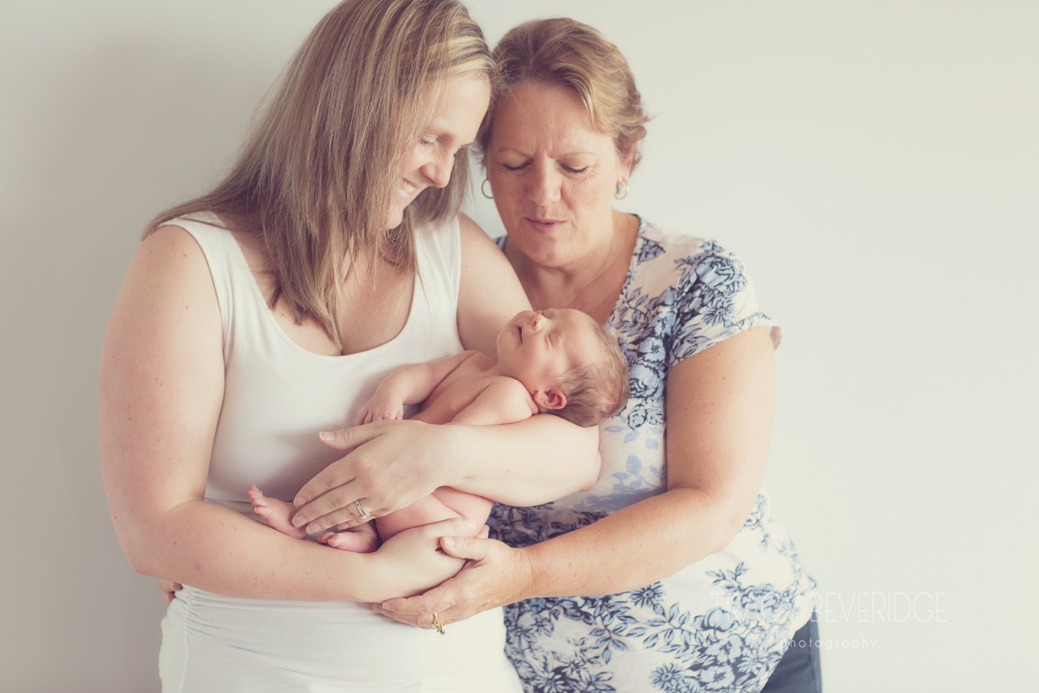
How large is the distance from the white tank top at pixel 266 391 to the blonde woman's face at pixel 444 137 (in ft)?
1.05

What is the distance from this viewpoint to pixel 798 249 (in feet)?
7.07

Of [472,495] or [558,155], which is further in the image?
[558,155]

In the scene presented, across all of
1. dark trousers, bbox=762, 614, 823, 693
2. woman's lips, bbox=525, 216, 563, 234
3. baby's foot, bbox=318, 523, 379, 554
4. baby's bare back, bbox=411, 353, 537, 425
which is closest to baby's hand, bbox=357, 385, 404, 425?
baby's bare back, bbox=411, 353, 537, 425

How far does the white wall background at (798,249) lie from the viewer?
1.88m

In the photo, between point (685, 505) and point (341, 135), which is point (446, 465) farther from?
point (341, 135)

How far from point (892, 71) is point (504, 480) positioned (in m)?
1.62

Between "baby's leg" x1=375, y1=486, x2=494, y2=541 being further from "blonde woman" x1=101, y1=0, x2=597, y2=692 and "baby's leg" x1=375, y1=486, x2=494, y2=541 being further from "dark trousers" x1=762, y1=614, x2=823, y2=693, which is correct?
"dark trousers" x1=762, y1=614, x2=823, y2=693

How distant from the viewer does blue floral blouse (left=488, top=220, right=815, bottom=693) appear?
1.67 m

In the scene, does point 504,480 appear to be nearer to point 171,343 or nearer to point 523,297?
point 523,297

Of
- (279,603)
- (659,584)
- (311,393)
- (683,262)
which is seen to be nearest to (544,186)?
(683,262)

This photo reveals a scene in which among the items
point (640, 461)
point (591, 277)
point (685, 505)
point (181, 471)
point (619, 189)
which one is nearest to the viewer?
point (181, 471)

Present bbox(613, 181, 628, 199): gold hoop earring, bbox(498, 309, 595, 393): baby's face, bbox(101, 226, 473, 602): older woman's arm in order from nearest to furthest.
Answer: bbox(101, 226, 473, 602): older woman's arm < bbox(498, 309, 595, 393): baby's face < bbox(613, 181, 628, 199): gold hoop earring

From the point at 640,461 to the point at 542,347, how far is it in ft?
1.19

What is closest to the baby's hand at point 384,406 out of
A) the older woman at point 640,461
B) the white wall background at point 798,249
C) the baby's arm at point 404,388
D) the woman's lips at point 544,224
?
the baby's arm at point 404,388
